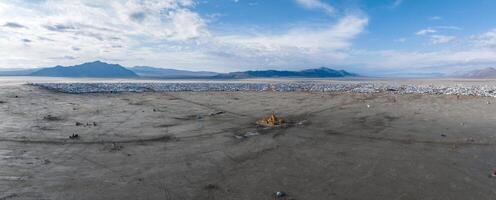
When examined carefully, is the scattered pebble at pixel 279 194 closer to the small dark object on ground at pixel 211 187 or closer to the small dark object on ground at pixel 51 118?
the small dark object on ground at pixel 211 187

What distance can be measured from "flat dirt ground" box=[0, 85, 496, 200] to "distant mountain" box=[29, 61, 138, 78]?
107148 mm

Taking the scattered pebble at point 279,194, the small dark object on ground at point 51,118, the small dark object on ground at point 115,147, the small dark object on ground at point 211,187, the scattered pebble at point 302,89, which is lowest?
the small dark object on ground at point 211,187

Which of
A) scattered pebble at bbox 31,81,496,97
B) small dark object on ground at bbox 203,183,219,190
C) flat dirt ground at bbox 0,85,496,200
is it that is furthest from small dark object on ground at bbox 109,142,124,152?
scattered pebble at bbox 31,81,496,97

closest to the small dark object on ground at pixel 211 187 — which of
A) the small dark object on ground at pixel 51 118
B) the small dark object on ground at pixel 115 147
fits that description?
the small dark object on ground at pixel 115 147

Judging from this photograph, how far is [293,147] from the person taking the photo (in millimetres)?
10492

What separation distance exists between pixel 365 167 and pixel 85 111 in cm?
1423

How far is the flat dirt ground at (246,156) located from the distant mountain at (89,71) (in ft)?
352

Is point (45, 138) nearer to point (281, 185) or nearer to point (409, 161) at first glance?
point (281, 185)

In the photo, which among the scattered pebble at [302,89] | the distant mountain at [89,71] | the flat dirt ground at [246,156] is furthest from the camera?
the distant mountain at [89,71]

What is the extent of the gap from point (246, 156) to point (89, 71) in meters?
138

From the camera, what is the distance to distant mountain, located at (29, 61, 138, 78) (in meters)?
121

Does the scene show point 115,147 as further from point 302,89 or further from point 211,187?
point 302,89

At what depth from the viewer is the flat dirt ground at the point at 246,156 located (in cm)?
705

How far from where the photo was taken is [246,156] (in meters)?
9.51
